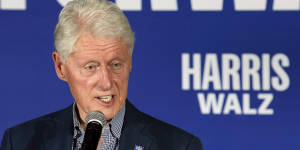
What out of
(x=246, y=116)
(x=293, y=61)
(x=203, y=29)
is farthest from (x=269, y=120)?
(x=203, y=29)

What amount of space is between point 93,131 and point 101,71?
16.6 inches

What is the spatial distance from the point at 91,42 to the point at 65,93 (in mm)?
948

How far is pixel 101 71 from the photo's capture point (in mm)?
1595

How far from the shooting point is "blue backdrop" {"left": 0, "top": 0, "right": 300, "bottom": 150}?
2494mm

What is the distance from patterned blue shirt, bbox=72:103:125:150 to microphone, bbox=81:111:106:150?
1.60ft

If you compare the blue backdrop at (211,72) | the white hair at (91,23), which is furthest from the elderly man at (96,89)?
the blue backdrop at (211,72)

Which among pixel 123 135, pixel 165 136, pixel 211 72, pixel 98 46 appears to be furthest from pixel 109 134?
pixel 211 72

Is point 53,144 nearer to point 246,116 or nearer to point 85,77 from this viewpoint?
point 85,77

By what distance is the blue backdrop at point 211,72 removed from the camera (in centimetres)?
249

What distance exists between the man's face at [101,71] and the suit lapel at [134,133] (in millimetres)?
144

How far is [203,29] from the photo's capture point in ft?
8.23

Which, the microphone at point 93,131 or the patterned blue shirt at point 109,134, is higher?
the microphone at point 93,131

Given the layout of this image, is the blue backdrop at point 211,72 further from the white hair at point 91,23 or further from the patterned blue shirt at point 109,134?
the white hair at point 91,23

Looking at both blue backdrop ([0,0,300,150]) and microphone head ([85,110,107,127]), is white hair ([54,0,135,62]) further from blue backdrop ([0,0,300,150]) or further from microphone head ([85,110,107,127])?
blue backdrop ([0,0,300,150])
